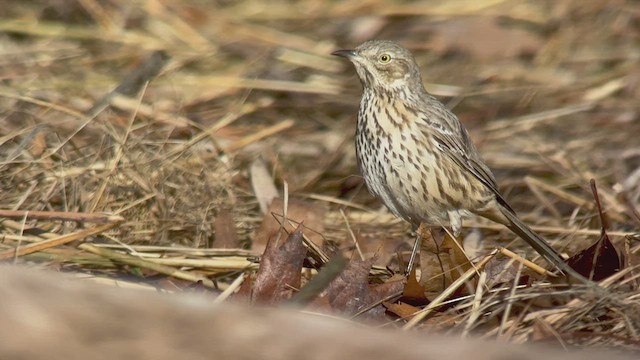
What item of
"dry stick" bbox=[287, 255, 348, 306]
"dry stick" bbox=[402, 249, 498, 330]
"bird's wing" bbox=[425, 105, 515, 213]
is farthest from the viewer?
"bird's wing" bbox=[425, 105, 515, 213]

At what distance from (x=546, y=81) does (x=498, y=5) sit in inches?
40.1

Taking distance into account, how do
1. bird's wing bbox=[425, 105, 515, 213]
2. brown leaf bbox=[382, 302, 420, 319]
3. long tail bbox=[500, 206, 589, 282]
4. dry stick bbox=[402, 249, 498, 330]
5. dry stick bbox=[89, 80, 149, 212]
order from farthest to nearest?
bird's wing bbox=[425, 105, 515, 213] → dry stick bbox=[89, 80, 149, 212] → long tail bbox=[500, 206, 589, 282] → brown leaf bbox=[382, 302, 420, 319] → dry stick bbox=[402, 249, 498, 330]

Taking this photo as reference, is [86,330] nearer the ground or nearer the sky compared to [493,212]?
nearer the sky

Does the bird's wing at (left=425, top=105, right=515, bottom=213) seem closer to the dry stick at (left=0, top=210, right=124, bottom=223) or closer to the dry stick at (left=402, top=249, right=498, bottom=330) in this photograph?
the dry stick at (left=402, top=249, right=498, bottom=330)

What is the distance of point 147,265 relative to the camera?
14.6 feet

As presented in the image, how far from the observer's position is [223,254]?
187 inches

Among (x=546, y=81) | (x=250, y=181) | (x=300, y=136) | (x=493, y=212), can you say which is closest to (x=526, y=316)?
(x=493, y=212)

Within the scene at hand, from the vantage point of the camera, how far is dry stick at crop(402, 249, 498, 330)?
13.0 ft

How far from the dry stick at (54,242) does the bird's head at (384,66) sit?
5.05 feet

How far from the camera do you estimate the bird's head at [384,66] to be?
557 centimetres

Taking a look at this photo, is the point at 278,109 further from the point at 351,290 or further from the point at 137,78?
the point at 351,290

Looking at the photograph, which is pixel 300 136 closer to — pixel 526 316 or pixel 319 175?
pixel 319 175

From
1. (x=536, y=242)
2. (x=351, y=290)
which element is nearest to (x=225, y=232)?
(x=351, y=290)

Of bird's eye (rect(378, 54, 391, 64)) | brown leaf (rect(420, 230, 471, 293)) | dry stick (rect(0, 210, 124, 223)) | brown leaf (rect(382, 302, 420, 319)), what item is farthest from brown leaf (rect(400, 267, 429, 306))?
bird's eye (rect(378, 54, 391, 64))
